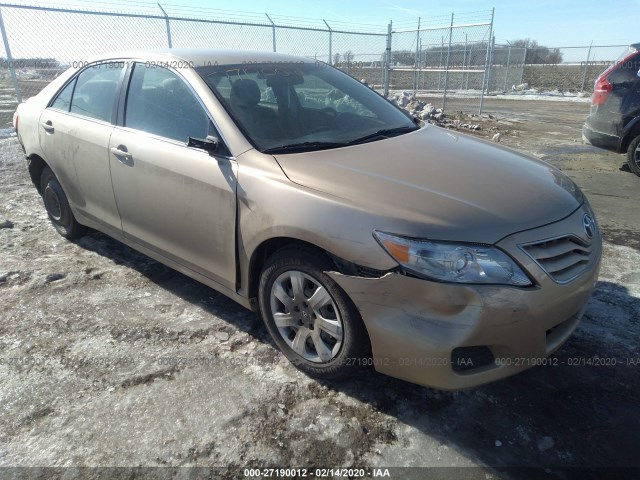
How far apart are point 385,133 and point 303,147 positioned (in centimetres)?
71

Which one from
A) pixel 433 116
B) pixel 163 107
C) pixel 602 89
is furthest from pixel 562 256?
pixel 433 116

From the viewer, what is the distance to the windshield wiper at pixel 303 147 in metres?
2.61

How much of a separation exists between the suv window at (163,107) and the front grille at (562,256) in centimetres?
189

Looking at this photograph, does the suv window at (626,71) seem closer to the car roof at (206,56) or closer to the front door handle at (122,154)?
the car roof at (206,56)

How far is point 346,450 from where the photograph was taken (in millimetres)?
2109

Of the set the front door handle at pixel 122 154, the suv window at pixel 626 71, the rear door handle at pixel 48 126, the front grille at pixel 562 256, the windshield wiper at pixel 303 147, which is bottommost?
the front grille at pixel 562 256

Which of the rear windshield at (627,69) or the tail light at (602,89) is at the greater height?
the rear windshield at (627,69)

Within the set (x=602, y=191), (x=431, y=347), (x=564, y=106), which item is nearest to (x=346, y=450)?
(x=431, y=347)

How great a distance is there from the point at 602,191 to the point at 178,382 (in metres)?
5.73

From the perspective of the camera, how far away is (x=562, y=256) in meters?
2.19

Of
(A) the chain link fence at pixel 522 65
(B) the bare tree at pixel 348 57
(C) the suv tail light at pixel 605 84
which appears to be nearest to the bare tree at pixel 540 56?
(A) the chain link fence at pixel 522 65

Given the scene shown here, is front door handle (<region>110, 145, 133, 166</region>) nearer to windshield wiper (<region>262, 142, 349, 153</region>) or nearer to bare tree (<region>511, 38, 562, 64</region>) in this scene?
windshield wiper (<region>262, 142, 349, 153</region>)

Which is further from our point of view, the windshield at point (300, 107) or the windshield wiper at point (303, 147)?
the windshield at point (300, 107)

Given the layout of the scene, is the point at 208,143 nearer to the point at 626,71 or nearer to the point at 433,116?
the point at 626,71
